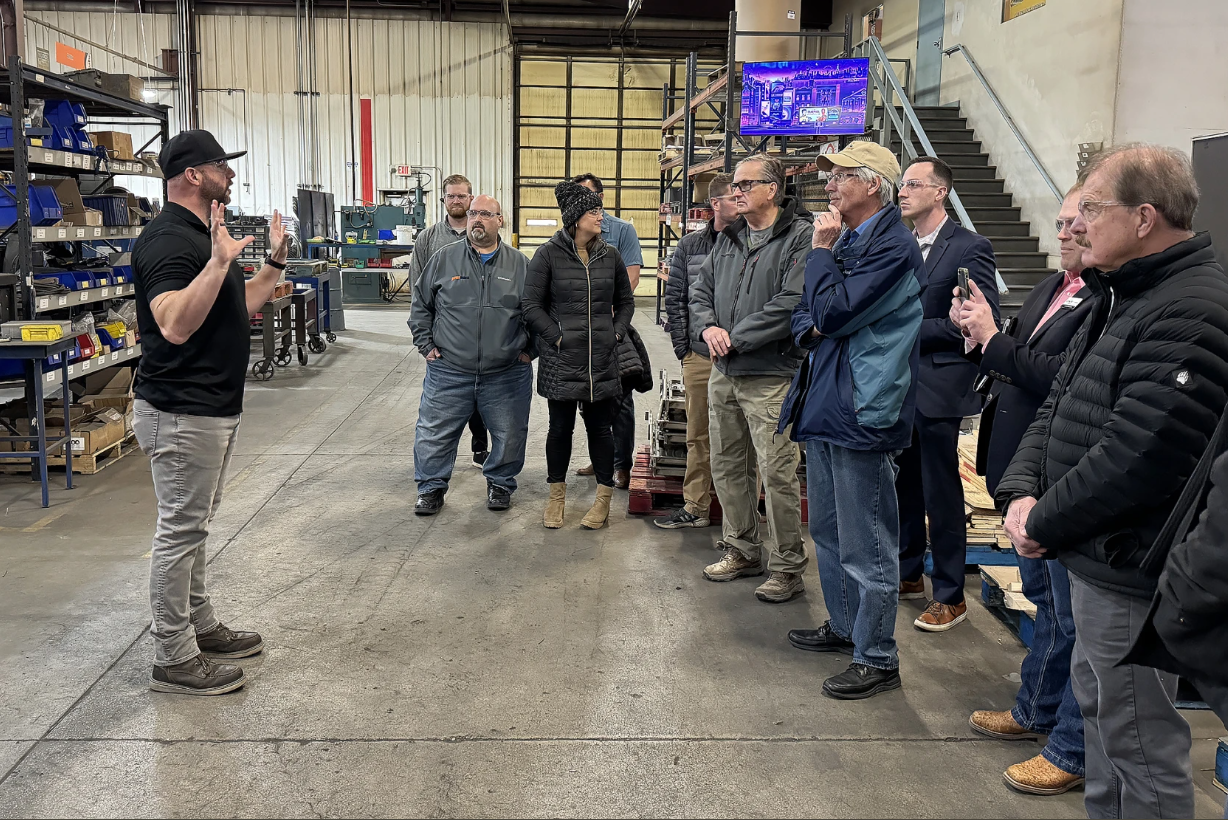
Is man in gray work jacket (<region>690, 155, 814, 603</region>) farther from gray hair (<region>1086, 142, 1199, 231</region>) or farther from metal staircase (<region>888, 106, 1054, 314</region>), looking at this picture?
metal staircase (<region>888, 106, 1054, 314</region>)

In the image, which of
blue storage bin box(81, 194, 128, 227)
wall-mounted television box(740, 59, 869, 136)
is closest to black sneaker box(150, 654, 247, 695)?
blue storage bin box(81, 194, 128, 227)

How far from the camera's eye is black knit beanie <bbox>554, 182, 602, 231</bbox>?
498cm

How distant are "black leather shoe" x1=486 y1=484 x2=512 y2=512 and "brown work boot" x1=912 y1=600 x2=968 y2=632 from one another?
251 centimetres

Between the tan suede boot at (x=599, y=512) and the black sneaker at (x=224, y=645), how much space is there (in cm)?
203

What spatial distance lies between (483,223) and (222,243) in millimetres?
2382

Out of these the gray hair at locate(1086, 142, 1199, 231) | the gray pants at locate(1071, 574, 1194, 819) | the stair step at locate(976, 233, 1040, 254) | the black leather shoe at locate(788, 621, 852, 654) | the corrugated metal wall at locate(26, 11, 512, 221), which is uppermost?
the corrugated metal wall at locate(26, 11, 512, 221)

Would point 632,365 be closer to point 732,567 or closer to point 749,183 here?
point 732,567

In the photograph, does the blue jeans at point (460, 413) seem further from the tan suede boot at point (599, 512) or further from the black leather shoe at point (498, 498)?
the tan suede boot at point (599, 512)

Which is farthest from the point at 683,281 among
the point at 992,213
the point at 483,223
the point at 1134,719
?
the point at 992,213

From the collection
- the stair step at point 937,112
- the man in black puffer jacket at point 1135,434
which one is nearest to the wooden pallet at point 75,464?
the man in black puffer jacket at point 1135,434

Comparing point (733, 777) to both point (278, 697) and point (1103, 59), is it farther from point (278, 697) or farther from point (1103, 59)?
point (1103, 59)

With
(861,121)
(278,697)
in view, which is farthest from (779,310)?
(861,121)

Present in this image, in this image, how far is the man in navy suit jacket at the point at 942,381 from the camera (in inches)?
145

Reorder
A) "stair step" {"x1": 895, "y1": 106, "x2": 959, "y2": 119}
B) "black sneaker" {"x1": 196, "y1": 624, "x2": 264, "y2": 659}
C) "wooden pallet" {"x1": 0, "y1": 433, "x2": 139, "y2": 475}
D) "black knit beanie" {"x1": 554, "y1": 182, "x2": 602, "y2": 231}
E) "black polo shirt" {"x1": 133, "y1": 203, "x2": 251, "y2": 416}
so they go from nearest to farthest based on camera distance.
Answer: "black polo shirt" {"x1": 133, "y1": 203, "x2": 251, "y2": 416}
"black sneaker" {"x1": 196, "y1": 624, "x2": 264, "y2": 659}
"black knit beanie" {"x1": 554, "y1": 182, "x2": 602, "y2": 231}
"wooden pallet" {"x1": 0, "y1": 433, "x2": 139, "y2": 475}
"stair step" {"x1": 895, "y1": 106, "x2": 959, "y2": 119}
